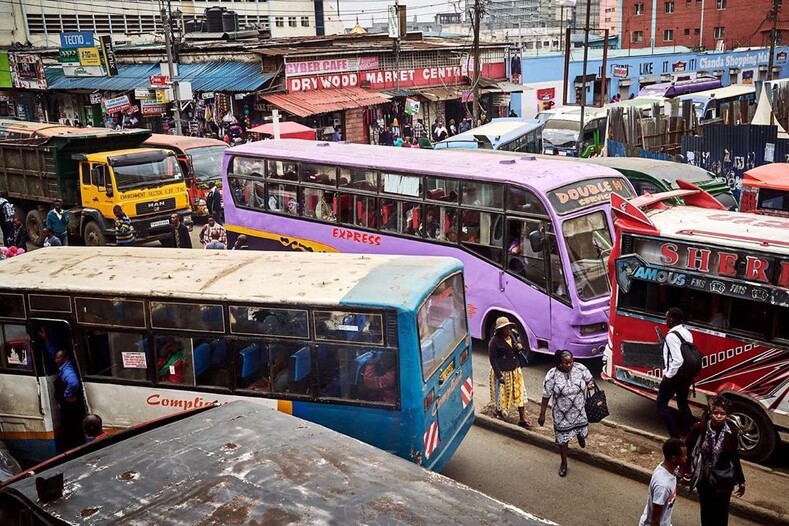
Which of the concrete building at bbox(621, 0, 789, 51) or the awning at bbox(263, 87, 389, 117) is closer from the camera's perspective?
the awning at bbox(263, 87, 389, 117)

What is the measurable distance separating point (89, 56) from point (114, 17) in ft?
81.2

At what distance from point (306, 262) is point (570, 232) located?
13.7 feet

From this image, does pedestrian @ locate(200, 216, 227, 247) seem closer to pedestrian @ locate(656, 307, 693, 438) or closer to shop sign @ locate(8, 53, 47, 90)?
pedestrian @ locate(656, 307, 693, 438)

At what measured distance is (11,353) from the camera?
8.44 m

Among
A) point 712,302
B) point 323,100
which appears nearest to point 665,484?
point 712,302

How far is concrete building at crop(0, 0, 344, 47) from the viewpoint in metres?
49.3

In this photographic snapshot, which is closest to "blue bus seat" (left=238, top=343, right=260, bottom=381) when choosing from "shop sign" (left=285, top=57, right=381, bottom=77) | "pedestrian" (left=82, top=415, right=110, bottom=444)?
"pedestrian" (left=82, top=415, right=110, bottom=444)

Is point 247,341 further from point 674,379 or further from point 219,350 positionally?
point 674,379

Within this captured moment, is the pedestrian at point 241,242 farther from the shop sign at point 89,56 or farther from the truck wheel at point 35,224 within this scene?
the shop sign at point 89,56

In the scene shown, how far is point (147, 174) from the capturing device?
1880 cm

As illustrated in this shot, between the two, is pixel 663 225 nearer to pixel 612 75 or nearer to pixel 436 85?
pixel 436 85

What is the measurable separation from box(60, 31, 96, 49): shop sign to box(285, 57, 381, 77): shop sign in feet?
28.8

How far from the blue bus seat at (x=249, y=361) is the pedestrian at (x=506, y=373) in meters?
2.75

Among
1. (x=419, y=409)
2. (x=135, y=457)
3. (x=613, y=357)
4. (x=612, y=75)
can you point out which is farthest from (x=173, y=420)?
(x=612, y=75)
